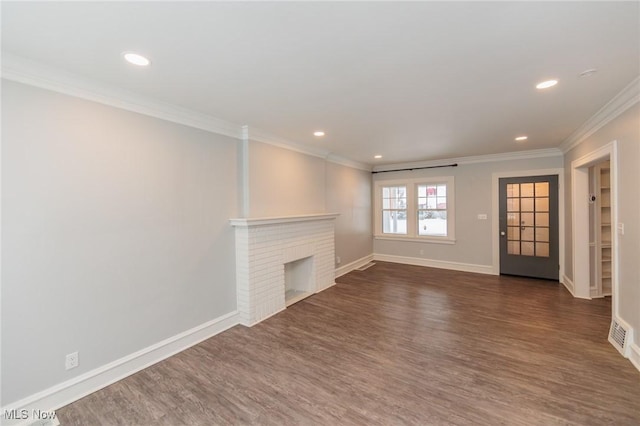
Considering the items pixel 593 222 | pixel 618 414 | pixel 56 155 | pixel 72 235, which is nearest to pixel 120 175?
pixel 56 155

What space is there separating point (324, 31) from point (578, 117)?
11.5 feet

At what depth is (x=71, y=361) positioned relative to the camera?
2.19 meters

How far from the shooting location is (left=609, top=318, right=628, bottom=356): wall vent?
2658 mm

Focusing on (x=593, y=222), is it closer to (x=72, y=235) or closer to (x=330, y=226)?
(x=330, y=226)

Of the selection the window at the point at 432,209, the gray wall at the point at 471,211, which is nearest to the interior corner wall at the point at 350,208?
the window at the point at 432,209

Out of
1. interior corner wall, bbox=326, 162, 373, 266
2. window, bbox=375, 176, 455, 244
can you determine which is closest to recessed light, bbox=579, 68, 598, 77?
interior corner wall, bbox=326, 162, 373, 266

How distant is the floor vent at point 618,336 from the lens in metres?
2.67

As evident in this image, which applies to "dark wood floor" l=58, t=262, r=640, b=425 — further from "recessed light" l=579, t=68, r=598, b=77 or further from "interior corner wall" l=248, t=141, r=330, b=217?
"recessed light" l=579, t=68, r=598, b=77

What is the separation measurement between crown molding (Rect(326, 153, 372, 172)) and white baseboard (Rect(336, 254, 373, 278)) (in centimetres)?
216

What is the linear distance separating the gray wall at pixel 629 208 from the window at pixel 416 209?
3373 mm

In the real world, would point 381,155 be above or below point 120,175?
above

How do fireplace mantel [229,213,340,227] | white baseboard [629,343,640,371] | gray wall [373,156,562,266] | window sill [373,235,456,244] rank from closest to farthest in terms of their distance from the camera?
white baseboard [629,343,640,371] < fireplace mantel [229,213,340,227] < gray wall [373,156,562,266] < window sill [373,235,456,244]

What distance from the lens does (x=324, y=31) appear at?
5.29 ft

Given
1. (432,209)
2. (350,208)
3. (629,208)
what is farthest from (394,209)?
(629,208)
